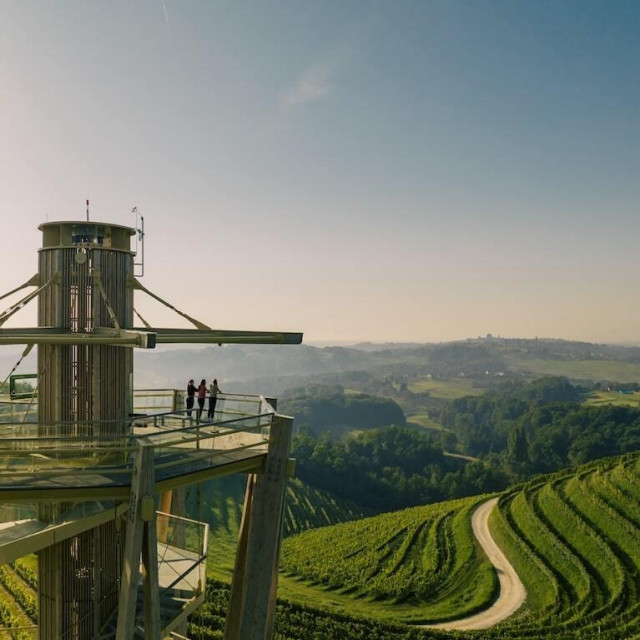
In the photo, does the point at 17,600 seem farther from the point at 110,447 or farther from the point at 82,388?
the point at 110,447

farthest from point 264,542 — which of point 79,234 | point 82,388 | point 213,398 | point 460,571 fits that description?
point 460,571

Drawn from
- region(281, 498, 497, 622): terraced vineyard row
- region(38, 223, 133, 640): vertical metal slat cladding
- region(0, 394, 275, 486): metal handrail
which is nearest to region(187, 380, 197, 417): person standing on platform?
region(0, 394, 275, 486): metal handrail

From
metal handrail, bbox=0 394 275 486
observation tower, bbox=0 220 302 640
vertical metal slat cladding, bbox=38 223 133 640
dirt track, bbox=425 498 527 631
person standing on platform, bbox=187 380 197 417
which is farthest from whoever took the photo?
dirt track, bbox=425 498 527 631

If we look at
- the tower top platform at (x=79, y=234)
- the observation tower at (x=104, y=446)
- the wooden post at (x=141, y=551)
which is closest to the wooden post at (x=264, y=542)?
the observation tower at (x=104, y=446)

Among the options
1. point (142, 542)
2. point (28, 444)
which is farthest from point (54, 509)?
point (142, 542)

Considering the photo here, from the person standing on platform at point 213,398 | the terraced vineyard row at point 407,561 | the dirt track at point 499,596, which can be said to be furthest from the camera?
the terraced vineyard row at point 407,561

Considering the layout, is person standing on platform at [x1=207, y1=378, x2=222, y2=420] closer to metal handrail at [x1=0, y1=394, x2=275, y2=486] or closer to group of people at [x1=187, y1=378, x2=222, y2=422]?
group of people at [x1=187, y1=378, x2=222, y2=422]

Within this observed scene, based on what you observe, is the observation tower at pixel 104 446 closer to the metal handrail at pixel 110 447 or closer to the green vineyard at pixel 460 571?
the metal handrail at pixel 110 447
